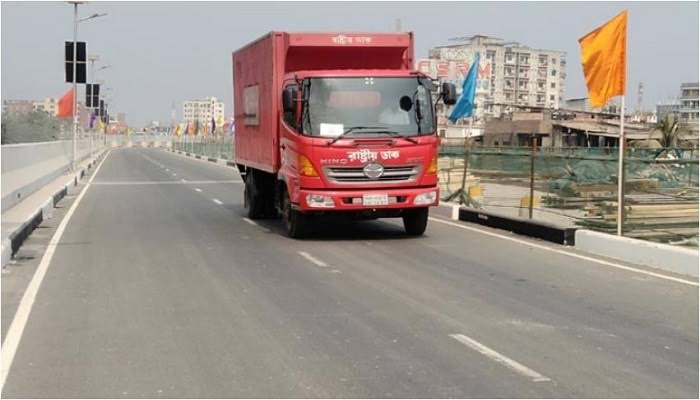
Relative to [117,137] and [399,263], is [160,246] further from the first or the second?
[117,137]

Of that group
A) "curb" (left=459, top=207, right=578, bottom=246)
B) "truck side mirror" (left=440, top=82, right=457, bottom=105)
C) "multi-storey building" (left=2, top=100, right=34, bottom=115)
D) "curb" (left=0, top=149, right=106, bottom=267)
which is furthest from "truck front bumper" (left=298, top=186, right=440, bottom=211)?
"multi-storey building" (left=2, top=100, right=34, bottom=115)

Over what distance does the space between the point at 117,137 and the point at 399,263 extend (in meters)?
172

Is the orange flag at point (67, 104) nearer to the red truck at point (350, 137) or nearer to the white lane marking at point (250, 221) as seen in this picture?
the white lane marking at point (250, 221)

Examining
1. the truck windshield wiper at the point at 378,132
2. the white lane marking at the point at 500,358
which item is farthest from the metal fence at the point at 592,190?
the white lane marking at the point at 500,358

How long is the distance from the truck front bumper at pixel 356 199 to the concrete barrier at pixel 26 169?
25.2 ft

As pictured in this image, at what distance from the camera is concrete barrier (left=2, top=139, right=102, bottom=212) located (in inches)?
744

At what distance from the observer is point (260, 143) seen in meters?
16.8

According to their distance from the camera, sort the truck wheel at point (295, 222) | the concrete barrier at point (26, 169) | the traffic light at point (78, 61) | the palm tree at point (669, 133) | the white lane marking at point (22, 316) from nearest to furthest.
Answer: the white lane marking at point (22, 316), the truck wheel at point (295, 222), the concrete barrier at point (26, 169), the traffic light at point (78, 61), the palm tree at point (669, 133)

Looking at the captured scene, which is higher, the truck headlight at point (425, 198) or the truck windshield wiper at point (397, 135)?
the truck windshield wiper at point (397, 135)

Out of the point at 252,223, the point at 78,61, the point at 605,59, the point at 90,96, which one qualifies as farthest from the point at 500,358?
the point at 90,96

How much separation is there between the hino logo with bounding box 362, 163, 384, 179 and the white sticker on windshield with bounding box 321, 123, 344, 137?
716 mm

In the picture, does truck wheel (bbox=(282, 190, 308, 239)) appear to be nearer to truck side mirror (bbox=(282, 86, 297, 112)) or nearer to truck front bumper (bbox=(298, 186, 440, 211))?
truck front bumper (bbox=(298, 186, 440, 211))

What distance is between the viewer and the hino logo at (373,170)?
535 inches

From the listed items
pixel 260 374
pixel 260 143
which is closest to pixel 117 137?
pixel 260 143
